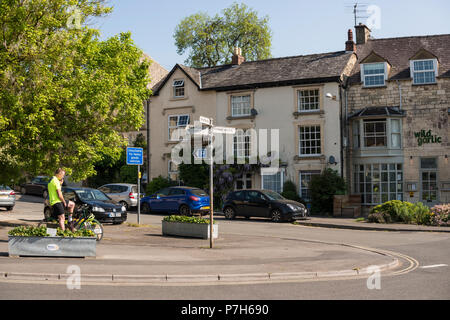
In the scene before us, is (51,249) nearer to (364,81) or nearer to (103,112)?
(103,112)

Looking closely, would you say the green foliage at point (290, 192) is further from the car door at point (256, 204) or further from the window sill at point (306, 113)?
the car door at point (256, 204)

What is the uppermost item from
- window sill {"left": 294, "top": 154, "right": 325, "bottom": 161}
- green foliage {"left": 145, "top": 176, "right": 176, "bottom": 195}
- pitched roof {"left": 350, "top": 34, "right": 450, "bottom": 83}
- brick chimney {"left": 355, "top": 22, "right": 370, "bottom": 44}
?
brick chimney {"left": 355, "top": 22, "right": 370, "bottom": 44}

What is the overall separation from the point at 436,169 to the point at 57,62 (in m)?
22.9

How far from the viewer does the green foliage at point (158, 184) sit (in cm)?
3581

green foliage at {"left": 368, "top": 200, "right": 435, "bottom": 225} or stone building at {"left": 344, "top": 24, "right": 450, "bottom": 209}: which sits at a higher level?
stone building at {"left": 344, "top": 24, "right": 450, "bottom": 209}

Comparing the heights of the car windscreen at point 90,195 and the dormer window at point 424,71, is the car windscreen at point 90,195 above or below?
below

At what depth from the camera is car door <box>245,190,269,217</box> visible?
25.4 meters

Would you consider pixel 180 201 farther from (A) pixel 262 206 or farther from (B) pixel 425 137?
(B) pixel 425 137

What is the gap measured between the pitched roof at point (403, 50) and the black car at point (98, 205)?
1851 cm

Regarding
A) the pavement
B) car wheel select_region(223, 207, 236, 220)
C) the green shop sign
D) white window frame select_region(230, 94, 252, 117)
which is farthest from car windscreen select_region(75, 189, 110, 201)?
the green shop sign

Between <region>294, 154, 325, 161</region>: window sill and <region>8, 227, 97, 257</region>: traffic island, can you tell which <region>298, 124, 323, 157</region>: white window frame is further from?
<region>8, 227, 97, 257</region>: traffic island

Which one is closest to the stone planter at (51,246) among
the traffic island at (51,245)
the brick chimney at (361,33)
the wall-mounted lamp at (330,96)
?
the traffic island at (51,245)

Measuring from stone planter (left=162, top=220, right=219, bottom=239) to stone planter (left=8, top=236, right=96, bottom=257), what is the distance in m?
5.49

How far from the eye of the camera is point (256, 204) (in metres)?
25.7
